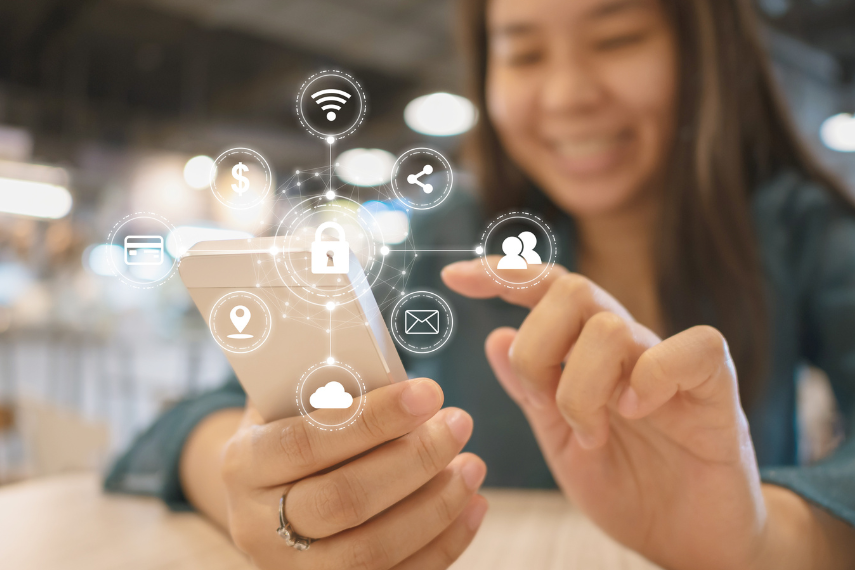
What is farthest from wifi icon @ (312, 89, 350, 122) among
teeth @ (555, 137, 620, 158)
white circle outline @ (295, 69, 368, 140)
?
teeth @ (555, 137, 620, 158)

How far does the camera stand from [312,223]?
0.81ft

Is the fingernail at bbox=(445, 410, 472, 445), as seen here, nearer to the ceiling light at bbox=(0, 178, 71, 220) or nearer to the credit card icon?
the credit card icon

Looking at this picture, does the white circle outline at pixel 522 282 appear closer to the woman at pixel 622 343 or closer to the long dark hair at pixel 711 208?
the woman at pixel 622 343

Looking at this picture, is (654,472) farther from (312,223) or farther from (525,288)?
(312,223)

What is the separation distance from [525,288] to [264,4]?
2.67m

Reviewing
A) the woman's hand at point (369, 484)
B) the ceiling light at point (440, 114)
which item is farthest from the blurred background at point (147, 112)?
the woman's hand at point (369, 484)

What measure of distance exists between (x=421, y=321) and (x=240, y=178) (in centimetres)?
13

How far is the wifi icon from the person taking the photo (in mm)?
289

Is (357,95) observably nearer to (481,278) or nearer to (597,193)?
(481,278)

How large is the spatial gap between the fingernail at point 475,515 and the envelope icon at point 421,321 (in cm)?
12

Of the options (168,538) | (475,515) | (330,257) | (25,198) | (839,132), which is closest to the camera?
(330,257)

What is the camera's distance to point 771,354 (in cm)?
60

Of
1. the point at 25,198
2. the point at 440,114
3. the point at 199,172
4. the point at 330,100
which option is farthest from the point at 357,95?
the point at 25,198

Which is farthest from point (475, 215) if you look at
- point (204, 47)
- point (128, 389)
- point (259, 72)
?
point (128, 389)
